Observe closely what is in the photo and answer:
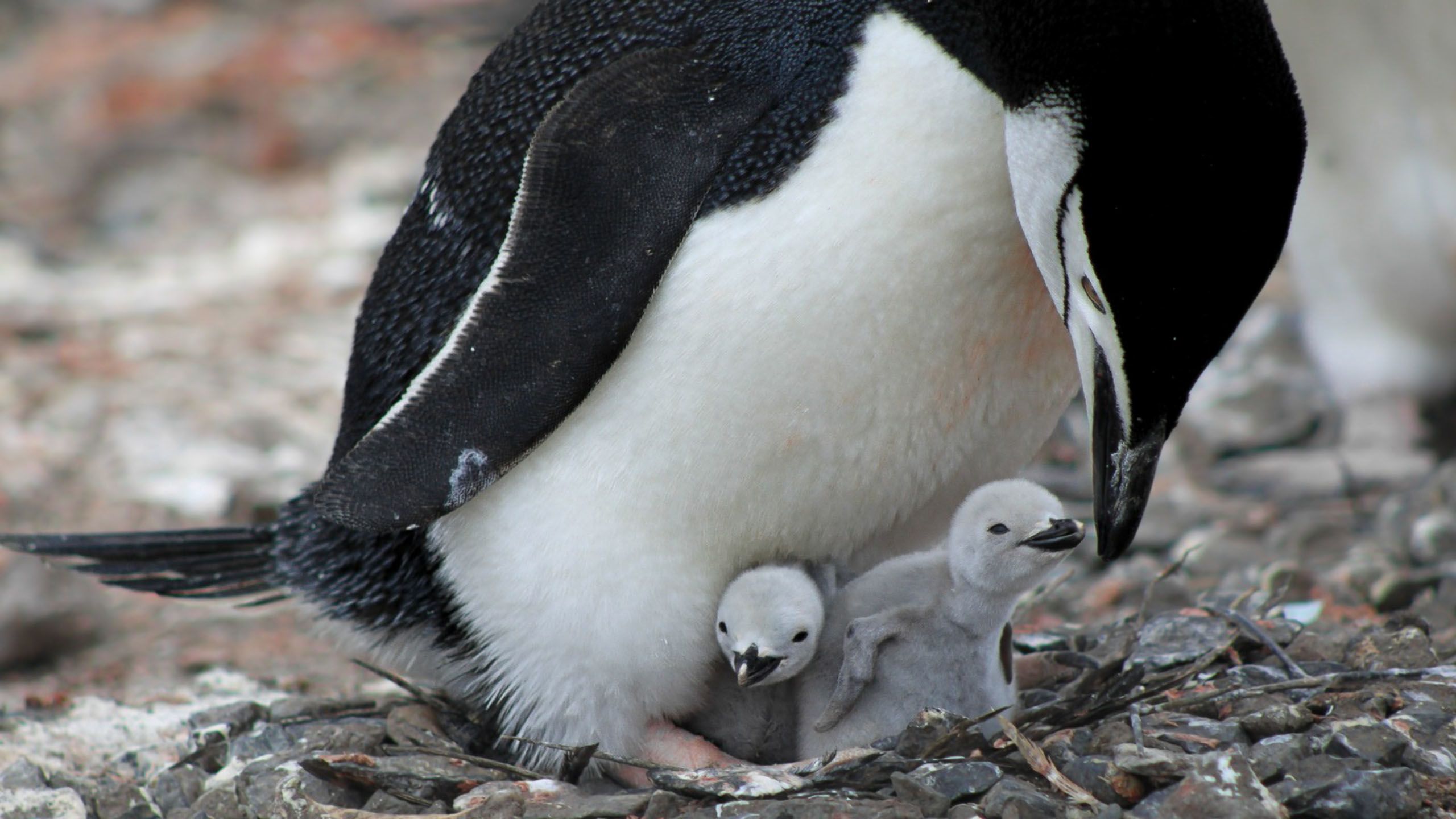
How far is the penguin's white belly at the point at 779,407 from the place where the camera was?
83.0 inches

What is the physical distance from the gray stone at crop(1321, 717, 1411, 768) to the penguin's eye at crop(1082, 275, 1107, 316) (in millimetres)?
626

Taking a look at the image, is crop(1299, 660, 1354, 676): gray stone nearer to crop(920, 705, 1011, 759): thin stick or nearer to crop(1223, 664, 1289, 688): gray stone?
crop(1223, 664, 1289, 688): gray stone

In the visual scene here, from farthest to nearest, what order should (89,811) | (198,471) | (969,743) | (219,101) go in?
(219,101) → (198,471) → (89,811) → (969,743)

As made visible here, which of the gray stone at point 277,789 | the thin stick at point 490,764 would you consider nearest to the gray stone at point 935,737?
the thin stick at point 490,764

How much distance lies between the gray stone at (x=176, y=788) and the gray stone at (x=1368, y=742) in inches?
65.5

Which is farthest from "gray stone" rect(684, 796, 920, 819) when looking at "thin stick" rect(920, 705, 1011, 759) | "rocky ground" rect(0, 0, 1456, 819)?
"thin stick" rect(920, 705, 1011, 759)

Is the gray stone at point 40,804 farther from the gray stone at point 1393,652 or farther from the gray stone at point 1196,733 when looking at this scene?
the gray stone at point 1393,652

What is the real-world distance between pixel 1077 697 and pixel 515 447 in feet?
2.86


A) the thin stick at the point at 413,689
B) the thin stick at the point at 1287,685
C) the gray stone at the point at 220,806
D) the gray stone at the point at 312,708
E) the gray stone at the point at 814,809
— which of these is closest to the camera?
the gray stone at the point at 814,809

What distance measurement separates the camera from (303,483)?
4.33m

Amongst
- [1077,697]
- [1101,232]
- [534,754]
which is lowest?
[1077,697]

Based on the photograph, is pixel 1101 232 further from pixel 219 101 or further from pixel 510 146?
pixel 219 101

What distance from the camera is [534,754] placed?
249 centimetres

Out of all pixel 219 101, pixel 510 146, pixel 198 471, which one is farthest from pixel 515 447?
pixel 219 101
